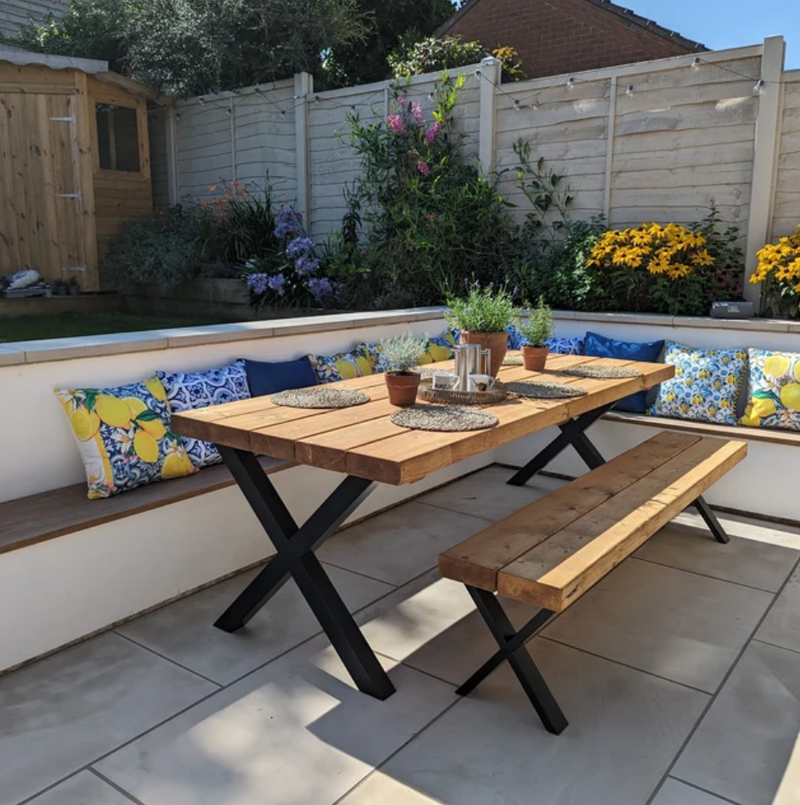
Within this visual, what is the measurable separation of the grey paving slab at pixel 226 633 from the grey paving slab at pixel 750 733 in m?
1.22

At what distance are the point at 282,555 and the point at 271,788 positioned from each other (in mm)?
701

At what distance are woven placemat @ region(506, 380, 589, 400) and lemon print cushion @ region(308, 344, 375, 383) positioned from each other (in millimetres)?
1098

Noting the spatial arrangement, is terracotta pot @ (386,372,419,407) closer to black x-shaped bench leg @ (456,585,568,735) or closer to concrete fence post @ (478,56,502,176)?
A: black x-shaped bench leg @ (456,585,568,735)

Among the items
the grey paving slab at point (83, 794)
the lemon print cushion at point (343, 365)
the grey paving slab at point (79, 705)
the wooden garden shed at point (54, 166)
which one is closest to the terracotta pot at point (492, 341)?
the lemon print cushion at point (343, 365)

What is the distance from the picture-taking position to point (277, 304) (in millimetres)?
6086

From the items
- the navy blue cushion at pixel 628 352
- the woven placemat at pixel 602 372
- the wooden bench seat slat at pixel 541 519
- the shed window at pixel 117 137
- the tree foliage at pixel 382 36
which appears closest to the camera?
the wooden bench seat slat at pixel 541 519

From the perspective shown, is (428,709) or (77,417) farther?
(77,417)

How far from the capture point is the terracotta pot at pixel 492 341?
9.10ft

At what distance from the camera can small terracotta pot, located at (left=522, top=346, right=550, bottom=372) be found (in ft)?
10.4

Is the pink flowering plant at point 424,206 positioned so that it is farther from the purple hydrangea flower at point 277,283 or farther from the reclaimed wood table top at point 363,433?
the reclaimed wood table top at point 363,433

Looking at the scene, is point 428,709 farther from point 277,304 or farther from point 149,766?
point 277,304

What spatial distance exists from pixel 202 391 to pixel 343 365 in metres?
0.86

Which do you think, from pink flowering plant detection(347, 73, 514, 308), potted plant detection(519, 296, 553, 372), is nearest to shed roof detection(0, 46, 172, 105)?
pink flowering plant detection(347, 73, 514, 308)

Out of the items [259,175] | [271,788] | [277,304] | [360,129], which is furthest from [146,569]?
[259,175]
